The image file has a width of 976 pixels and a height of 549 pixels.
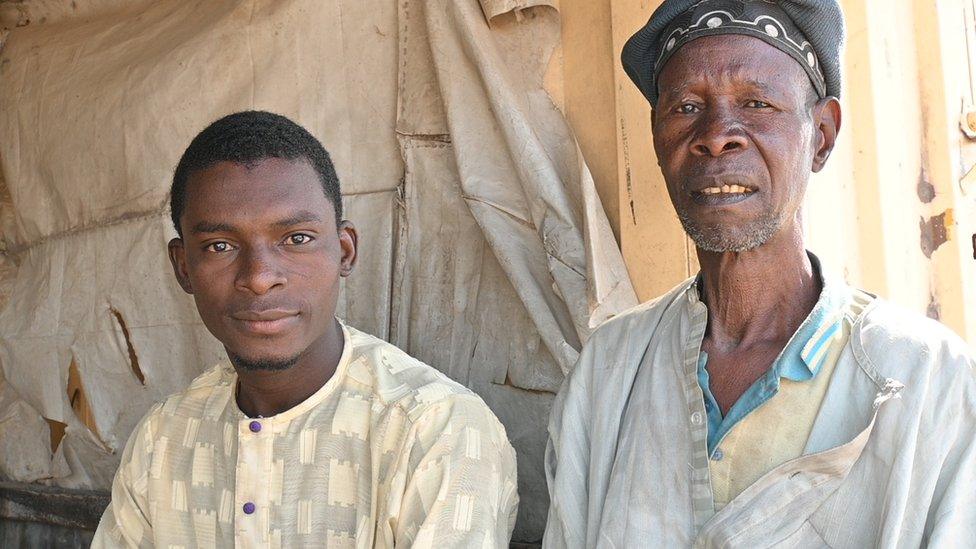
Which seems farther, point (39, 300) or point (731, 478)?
point (39, 300)

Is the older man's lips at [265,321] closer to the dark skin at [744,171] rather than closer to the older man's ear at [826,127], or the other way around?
the dark skin at [744,171]

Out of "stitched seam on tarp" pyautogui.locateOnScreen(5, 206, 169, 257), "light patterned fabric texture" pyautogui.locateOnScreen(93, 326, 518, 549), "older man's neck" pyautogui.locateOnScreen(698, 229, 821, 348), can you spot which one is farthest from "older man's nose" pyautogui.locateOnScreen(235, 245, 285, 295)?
"stitched seam on tarp" pyautogui.locateOnScreen(5, 206, 169, 257)

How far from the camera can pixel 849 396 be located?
1.56 m

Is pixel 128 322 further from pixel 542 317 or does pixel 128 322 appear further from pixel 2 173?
pixel 542 317

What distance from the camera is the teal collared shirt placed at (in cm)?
161

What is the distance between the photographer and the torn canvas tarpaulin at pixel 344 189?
8.00 ft

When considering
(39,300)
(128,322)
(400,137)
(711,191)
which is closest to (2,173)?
(39,300)

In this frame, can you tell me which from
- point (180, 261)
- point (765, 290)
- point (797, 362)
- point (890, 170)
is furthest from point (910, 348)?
point (180, 261)

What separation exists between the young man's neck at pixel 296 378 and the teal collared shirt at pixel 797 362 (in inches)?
29.7

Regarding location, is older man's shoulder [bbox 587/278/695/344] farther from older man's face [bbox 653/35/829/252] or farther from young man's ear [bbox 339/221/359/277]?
young man's ear [bbox 339/221/359/277]

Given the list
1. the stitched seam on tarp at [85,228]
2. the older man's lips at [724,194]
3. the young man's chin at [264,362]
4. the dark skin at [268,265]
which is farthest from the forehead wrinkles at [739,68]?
the stitched seam on tarp at [85,228]

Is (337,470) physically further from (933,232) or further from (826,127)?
(933,232)

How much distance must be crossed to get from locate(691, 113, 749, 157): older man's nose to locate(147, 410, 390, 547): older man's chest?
2.63ft

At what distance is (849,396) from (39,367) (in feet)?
9.14
